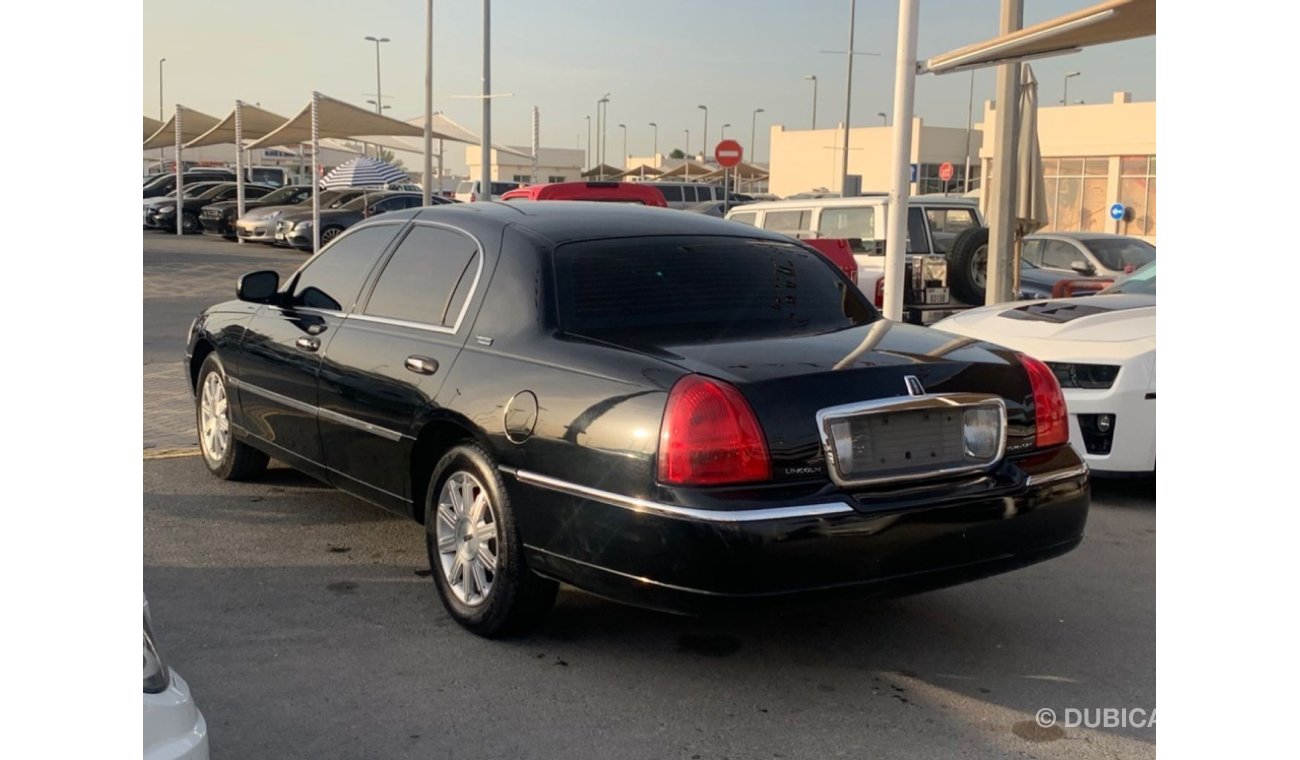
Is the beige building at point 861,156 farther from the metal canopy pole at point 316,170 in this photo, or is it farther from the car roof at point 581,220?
the car roof at point 581,220

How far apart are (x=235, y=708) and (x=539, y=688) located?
921 millimetres

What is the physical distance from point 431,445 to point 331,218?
23.4 m

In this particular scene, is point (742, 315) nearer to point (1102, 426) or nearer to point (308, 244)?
point (1102, 426)

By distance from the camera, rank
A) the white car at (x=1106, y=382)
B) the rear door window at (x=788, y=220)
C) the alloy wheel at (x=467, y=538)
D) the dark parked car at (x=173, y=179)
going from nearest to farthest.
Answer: the alloy wheel at (x=467, y=538)
the white car at (x=1106, y=382)
the rear door window at (x=788, y=220)
the dark parked car at (x=173, y=179)

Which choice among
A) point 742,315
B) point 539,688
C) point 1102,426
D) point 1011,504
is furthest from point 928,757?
point 1102,426

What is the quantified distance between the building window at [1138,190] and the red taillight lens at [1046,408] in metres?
39.4

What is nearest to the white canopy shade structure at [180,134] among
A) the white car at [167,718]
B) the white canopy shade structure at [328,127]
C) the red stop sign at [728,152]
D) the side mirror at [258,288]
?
the white canopy shade structure at [328,127]

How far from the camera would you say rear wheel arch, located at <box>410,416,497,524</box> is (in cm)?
458

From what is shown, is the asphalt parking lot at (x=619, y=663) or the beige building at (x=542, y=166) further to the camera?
the beige building at (x=542, y=166)

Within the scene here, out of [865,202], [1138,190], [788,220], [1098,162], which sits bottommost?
[788,220]

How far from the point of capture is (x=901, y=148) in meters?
9.12

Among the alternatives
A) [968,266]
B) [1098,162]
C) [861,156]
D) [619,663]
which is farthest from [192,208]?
[861,156]

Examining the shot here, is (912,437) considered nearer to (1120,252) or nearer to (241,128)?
(1120,252)

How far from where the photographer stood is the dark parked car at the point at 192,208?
35000 millimetres
